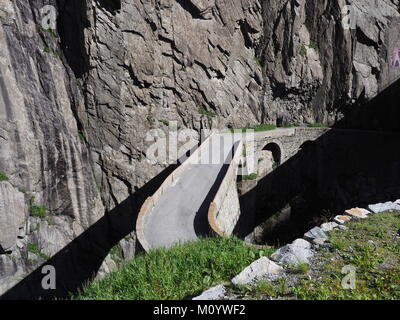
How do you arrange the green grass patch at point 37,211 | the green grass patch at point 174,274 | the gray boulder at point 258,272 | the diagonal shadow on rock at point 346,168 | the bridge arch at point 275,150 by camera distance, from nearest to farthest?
the gray boulder at point 258,272 < the green grass patch at point 174,274 < the green grass patch at point 37,211 < the bridge arch at point 275,150 < the diagonal shadow on rock at point 346,168

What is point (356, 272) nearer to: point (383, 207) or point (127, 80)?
point (383, 207)

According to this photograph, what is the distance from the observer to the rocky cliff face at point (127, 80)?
65.7 ft

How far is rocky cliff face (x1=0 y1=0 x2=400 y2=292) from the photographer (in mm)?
20016

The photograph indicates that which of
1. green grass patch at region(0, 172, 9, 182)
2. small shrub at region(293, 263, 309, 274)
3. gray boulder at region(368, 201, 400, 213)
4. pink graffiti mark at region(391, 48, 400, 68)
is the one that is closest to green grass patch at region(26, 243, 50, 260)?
green grass patch at region(0, 172, 9, 182)

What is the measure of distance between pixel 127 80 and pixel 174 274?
20.0 m

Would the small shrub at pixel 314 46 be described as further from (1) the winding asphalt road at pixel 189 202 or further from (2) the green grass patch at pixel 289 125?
(1) the winding asphalt road at pixel 189 202

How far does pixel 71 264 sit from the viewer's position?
22.2 meters

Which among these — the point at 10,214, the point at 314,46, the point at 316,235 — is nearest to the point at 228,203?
the point at 316,235

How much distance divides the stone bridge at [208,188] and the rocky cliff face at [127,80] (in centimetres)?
381

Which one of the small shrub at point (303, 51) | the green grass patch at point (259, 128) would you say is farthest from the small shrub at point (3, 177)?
the small shrub at point (303, 51)

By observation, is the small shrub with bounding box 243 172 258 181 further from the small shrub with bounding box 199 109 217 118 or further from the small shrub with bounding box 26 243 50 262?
the small shrub with bounding box 26 243 50 262

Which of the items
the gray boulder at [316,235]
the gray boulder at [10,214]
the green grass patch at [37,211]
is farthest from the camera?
the green grass patch at [37,211]
